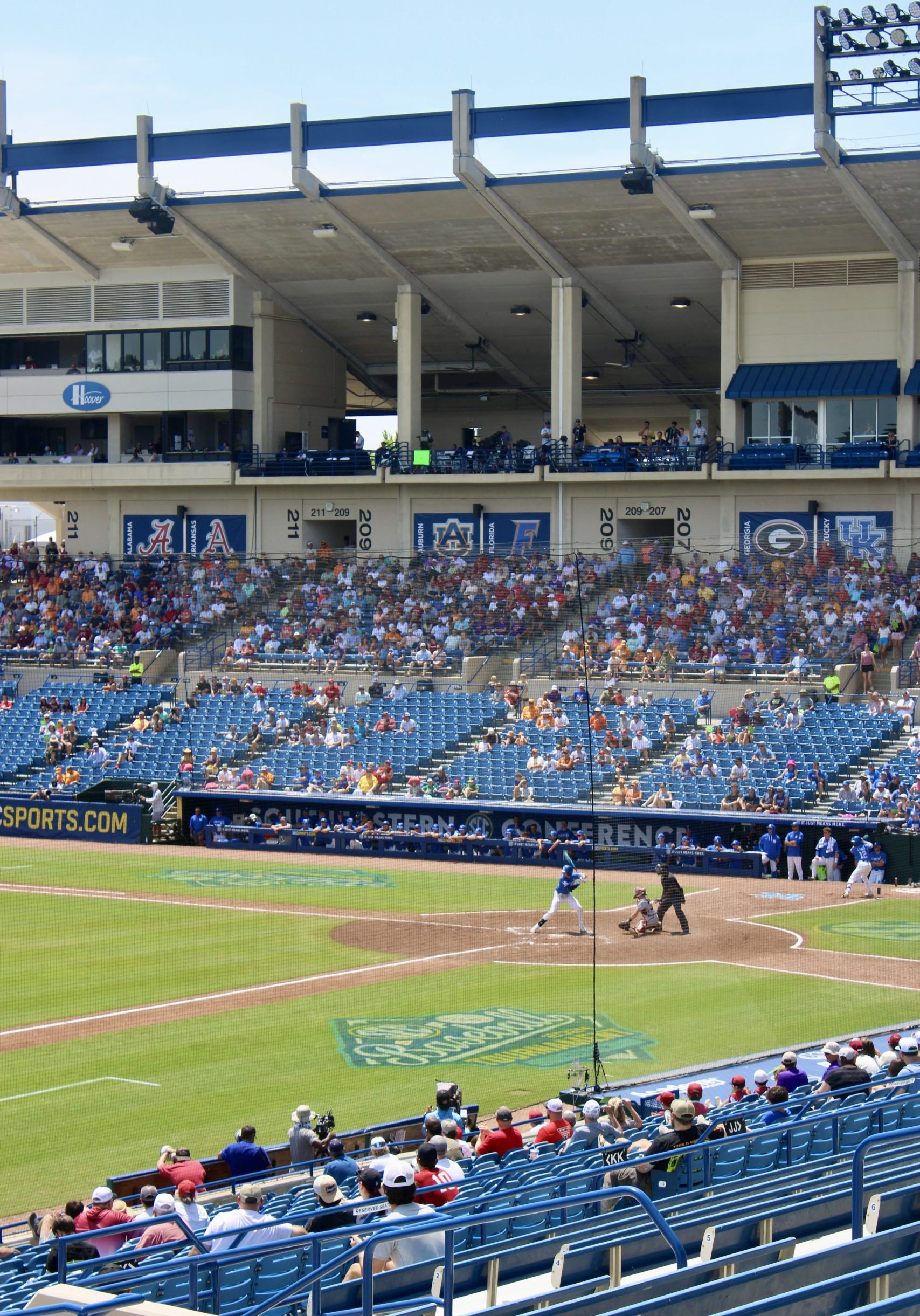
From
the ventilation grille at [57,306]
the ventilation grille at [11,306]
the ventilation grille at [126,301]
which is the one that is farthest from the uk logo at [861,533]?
the ventilation grille at [11,306]

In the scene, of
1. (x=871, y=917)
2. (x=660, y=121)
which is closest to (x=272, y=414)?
(x=660, y=121)

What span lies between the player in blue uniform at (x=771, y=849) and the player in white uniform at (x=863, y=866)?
62.5 inches

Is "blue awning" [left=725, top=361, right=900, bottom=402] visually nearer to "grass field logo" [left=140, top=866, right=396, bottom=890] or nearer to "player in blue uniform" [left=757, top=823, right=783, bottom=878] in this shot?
"player in blue uniform" [left=757, top=823, right=783, bottom=878]

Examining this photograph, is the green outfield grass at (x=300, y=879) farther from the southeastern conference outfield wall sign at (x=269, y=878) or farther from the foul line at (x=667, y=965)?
the foul line at (x=667, y=965)

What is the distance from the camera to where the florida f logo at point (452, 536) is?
164 feet

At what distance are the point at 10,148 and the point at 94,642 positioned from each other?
47.3 ft

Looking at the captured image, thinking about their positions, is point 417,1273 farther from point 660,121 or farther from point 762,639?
point 660,121

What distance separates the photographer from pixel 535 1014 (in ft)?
72.3

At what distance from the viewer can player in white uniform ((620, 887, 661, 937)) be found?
89.3 feet

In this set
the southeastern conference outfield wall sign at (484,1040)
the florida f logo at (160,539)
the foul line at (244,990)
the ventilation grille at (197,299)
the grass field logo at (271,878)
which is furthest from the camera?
the florida f logo at (160,539)

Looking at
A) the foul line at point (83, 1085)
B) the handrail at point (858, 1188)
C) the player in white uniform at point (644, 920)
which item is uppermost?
the handrail at point (858, 1188)

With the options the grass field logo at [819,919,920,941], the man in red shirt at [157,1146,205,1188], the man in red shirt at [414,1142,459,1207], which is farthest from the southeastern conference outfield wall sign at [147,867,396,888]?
the man in red shirt at [414,1142,459,1207]

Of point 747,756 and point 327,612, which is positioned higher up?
point 327,612

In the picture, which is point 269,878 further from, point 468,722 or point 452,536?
point 452,536
